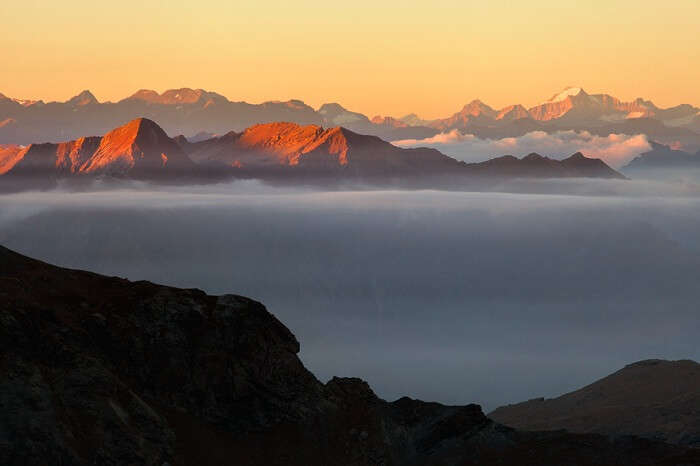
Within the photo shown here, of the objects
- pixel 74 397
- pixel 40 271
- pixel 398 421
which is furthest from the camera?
pixel 398 421

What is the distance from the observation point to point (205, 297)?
152 meters

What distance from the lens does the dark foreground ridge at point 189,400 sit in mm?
116125

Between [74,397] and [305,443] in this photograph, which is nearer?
[74,397]

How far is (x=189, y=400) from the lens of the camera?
13875 cm

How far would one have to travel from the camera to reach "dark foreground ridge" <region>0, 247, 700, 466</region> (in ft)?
381

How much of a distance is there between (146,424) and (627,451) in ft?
239

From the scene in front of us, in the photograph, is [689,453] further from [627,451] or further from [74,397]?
[74,397]

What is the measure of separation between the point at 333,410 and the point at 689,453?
178 feet

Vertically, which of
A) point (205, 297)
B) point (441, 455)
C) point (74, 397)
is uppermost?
point (205, 297)

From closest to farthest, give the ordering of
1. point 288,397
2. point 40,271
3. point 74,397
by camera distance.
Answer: point 74,397, point 40,271, point 288,397

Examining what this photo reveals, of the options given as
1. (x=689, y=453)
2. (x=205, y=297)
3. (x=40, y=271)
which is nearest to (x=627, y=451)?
(x=689, y=453)

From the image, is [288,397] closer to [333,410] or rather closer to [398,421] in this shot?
[333,410]

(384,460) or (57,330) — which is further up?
(57,330)

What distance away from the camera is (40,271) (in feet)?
452
